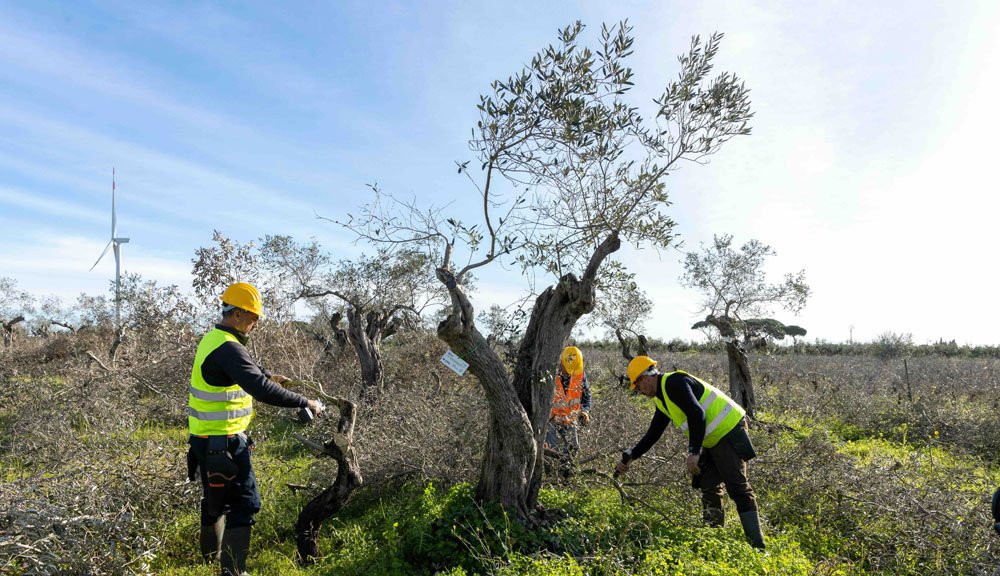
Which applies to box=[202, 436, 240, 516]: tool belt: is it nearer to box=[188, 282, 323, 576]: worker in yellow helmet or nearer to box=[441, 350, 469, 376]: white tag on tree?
box=[188, 282, 323, 576]: worker in yellow helmet

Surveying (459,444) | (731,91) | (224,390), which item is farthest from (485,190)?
(459,444)

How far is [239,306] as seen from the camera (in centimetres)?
455

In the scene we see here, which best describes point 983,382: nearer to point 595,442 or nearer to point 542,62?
point 595,442

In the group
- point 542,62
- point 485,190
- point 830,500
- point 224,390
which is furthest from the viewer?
point 830,500

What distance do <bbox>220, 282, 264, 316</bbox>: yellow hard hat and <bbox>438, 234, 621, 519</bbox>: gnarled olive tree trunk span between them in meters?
1.46

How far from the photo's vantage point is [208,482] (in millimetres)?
4418

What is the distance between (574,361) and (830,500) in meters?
3.05

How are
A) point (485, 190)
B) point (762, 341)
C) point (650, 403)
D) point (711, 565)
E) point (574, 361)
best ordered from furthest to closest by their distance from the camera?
point (650, 403) < point (762, 341) < point (574, 361) < point (485, 190) < point (711, 565)

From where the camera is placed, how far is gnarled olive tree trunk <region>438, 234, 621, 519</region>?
16.6 ft

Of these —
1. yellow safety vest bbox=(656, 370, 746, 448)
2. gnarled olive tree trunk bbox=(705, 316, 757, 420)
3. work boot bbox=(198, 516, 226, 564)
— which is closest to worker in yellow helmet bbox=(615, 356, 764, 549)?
yellow safety vest bbox=(656, 370, 746, 448)

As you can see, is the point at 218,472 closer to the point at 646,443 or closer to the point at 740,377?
the point at 646,443

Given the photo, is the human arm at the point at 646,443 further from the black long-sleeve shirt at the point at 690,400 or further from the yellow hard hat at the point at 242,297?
the yellow hard hat at the point at 242,297

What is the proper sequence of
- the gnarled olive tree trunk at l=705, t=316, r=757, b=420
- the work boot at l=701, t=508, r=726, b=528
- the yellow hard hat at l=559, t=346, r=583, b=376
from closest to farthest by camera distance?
the work boot at l=701, t=508, r=726, b=528
the yellow hard hat at l=559, t=346, r=583, b=376
the gnarled olive tree trunk at l=705, t=316, r=757, b=420

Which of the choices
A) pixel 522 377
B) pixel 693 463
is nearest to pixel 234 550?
pixel 522 377
